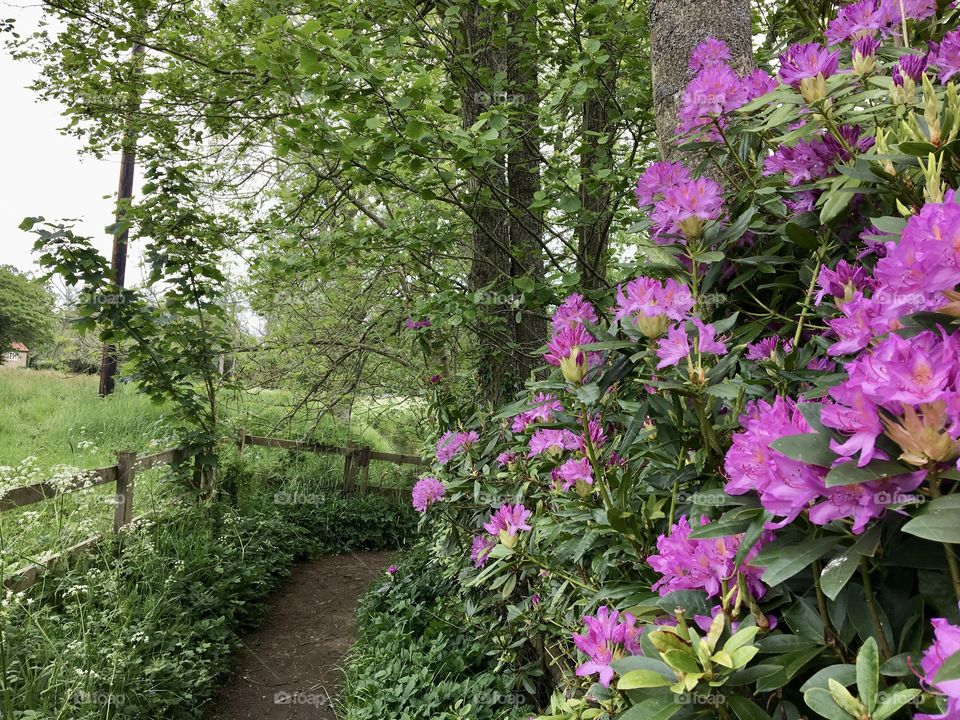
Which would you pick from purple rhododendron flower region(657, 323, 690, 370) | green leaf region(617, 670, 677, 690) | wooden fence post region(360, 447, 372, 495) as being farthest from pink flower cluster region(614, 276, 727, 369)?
wooden fence post region(360, 447, 372, 495)

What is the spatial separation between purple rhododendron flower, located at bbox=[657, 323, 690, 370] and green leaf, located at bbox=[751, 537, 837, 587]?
348 mm

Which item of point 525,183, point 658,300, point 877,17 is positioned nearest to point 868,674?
point 658,300

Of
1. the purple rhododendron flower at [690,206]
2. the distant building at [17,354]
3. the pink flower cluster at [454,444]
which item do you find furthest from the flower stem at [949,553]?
the distant building at [17,354]

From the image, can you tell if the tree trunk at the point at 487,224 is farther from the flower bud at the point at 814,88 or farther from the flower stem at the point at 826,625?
the flower stem at the point at 826,625

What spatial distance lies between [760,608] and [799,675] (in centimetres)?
11

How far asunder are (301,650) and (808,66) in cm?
473

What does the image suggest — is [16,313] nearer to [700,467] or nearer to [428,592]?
[428,592]

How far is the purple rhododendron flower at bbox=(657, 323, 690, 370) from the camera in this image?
3.31ft

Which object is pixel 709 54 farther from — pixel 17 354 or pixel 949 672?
pixel 17 354

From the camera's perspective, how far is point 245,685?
3.89m

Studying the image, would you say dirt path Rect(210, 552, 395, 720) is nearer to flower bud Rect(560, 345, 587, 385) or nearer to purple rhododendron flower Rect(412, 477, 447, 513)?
purple rhododendron flower Rect(412, 477, 447, 513)

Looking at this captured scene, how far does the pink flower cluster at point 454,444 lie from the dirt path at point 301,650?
1.89 meters

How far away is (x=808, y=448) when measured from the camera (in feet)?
2.25

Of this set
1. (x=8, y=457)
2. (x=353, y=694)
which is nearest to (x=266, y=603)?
(x=353, y=694)
